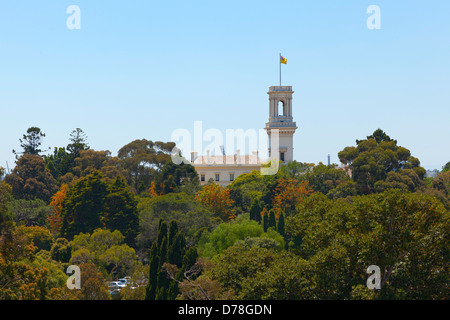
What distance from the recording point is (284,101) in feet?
402

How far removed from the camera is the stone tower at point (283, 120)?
4727 inches

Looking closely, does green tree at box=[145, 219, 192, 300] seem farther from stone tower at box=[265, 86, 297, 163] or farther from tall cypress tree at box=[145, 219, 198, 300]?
stone tower at box=[265, 86, 297, 163]

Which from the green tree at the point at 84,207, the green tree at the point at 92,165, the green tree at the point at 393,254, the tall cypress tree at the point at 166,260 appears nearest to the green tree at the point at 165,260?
the tall cypress tree at the point at 166,260

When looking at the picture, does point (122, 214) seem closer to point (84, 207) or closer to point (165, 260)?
point (84, 207)

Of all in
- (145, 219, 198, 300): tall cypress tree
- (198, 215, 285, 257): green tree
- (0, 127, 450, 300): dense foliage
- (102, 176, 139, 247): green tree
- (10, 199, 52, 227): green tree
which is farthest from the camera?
(10, 199, 52, 227): green tree

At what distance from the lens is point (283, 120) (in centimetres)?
12138

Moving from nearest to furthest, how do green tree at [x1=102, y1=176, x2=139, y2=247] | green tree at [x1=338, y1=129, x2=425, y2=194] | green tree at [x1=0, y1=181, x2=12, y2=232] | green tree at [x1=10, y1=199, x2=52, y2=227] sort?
green tree at [x1=0, y1=181, x2=12, y2=232], green tree at [x1=102, y1=176, x2=139, y2=247], green tree at [x1=10, y1=199, x2=52, y2=227], green tree at [x1=338, y1=129, x2=425, y2=194]

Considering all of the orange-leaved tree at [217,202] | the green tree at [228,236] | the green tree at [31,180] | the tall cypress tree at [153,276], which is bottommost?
the tall cypress tree at [153,276]

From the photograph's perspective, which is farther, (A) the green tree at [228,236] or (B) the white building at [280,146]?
(B) the white building at [280,146]

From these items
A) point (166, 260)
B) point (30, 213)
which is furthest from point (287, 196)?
point (166, 260)

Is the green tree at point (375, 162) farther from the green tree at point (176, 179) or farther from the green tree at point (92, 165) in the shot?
the green tree at point (92, 165)

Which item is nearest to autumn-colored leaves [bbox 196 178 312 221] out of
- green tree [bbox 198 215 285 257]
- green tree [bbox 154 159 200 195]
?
green tree [bbox 154 159 200 195]

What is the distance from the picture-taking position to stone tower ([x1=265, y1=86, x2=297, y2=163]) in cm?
12006

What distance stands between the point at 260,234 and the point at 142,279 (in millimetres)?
13232
